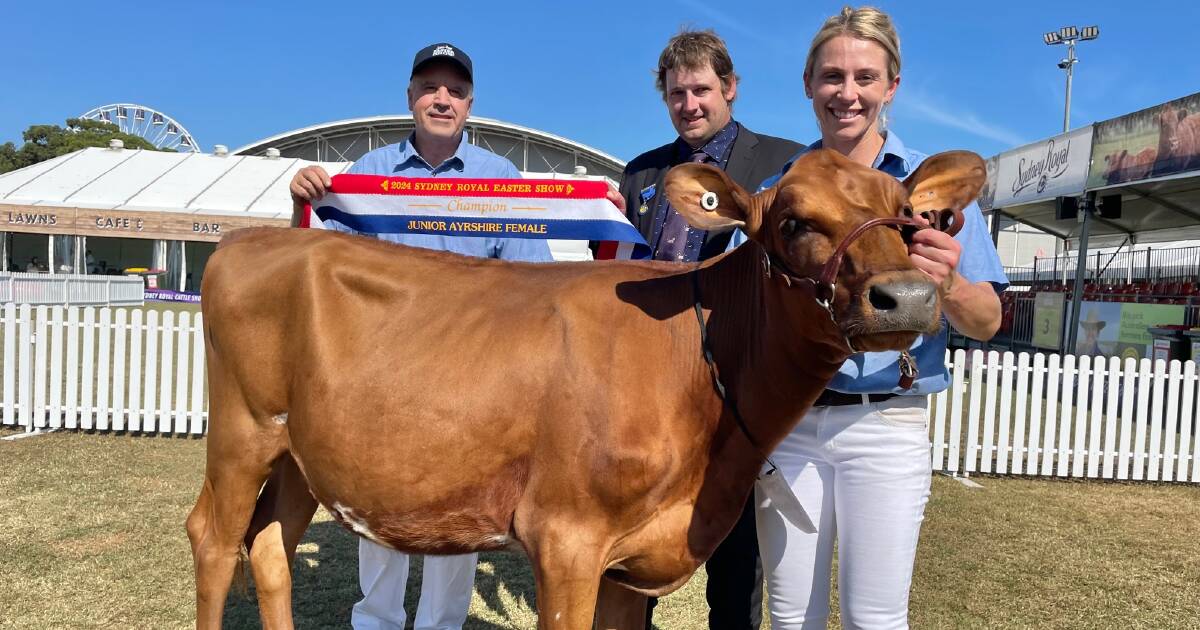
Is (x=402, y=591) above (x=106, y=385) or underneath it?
underneath

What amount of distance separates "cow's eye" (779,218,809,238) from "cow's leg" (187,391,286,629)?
7.40 ft

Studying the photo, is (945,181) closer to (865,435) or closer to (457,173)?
(865,435)

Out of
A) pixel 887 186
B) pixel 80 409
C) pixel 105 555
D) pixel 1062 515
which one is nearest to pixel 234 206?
pixel 80 409

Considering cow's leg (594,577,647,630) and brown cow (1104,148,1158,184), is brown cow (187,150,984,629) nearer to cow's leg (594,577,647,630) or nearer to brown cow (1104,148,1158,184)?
cow's leg (594,577,647,630)

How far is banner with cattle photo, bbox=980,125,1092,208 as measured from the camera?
16.6 meters

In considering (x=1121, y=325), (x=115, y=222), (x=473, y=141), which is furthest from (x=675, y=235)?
(x=473, y=141)

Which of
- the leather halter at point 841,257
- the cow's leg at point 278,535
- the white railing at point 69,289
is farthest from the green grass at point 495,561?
the white railing at point 69,289

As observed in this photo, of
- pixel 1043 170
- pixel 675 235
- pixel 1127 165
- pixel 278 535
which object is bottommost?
pixel 278 535

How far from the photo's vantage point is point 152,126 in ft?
235

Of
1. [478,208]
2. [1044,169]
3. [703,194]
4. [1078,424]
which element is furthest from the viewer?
[1044,169]

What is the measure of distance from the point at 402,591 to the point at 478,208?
7.47 feet

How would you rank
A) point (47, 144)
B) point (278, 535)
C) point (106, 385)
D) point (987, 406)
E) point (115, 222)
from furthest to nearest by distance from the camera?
1. point (47, 144)
2. point (115, 222)
3. point (106, 385)
4. point (987, 406)
5. point (278, 535)

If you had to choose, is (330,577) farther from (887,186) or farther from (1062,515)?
(1062,515)

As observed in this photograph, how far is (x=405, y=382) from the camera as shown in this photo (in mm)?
2848
